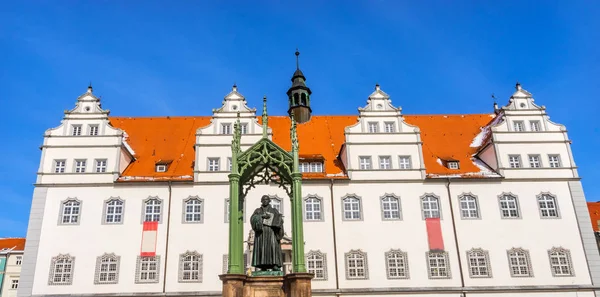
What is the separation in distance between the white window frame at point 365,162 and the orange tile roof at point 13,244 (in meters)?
41.4

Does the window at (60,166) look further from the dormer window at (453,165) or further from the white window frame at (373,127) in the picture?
the dormer window at (453,165)

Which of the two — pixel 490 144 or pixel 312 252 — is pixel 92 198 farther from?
pixel 490 144

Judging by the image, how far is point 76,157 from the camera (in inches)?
1062

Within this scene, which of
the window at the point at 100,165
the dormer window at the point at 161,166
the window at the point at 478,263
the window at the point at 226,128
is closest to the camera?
the window at the point at 478,263

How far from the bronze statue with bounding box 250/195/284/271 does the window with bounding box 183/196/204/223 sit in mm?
14622

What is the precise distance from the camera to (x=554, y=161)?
27719 millimetres

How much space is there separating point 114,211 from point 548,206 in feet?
75.4

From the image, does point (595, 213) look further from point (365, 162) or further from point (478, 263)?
point (365, 162)

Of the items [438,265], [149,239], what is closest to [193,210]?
[149,239]

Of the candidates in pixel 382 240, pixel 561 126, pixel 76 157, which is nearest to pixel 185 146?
pixel 76 157

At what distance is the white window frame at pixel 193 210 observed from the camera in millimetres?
25844

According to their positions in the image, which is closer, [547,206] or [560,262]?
[560,262]

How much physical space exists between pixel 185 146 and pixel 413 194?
13500 mm

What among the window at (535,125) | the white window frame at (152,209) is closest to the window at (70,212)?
the white window frame at (152,209)
